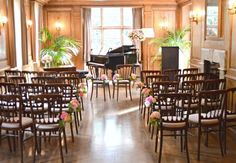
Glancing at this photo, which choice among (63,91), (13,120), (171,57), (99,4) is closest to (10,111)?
(13,120)

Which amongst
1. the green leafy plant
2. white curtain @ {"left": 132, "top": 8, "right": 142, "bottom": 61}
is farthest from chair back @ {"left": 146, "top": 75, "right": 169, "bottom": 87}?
white curtain @ {"left": 132, "top": 8, "right": 142, "bottom": 61}

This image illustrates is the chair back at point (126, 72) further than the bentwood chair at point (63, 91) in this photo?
Yes

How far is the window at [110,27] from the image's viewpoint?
14.4 metres

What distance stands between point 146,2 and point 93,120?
732 centimetres

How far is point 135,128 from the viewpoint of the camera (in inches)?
255

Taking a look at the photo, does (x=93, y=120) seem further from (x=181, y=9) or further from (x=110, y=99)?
(x=181, y=9)

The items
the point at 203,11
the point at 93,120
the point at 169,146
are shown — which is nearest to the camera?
the point at 169,146

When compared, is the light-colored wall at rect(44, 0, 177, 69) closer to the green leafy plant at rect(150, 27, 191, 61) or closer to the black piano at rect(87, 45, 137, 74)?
the green leafy plant at rect(150, 27, 191, 61)

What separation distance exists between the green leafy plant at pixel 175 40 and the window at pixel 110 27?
1.77 m

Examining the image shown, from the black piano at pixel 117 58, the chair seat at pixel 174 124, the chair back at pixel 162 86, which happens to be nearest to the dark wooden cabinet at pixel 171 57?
the black piano at pixel 117 58

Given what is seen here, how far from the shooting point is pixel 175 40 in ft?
39.8

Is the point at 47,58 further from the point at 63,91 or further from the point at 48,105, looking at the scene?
the point at 48,105

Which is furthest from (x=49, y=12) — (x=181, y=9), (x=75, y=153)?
(x=75, y=153)

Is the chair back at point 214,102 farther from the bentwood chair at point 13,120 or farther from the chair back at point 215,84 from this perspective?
the bentwood chair at point 13,120
